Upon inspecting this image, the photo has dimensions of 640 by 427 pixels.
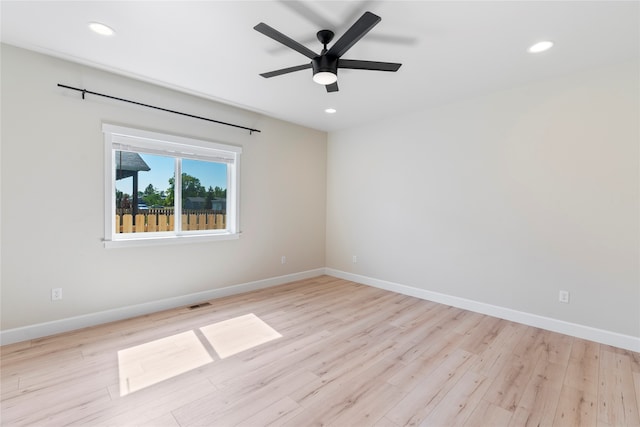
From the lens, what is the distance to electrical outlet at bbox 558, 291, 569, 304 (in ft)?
9.49

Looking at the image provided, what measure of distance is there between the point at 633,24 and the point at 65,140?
4877 millimetres

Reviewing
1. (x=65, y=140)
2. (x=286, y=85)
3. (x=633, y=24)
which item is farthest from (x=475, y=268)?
(x=65, y=140)

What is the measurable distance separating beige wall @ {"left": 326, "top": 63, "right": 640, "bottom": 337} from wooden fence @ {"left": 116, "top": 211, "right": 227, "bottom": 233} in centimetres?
239

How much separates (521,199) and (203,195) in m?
3.91

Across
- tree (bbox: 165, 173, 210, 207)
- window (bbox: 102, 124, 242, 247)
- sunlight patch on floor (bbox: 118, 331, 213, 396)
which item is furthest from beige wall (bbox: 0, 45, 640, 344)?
sunlight patch on floor (bbox: 118, 331, 213, 396)

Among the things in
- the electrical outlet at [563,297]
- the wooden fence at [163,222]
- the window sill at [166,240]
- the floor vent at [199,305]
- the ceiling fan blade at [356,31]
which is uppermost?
the ceiling fan blade at [356,31]

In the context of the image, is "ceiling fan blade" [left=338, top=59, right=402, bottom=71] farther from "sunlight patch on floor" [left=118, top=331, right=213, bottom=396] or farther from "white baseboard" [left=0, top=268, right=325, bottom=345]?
"white baseboard" [left=0, top=268, right=325, bottom=345]

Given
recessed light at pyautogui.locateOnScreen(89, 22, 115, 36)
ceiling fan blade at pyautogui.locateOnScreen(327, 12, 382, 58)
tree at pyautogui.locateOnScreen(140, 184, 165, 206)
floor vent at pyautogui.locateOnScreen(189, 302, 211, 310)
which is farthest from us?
floor vent at pyautogui.locateOnScreen(189, 302, 211, 310)

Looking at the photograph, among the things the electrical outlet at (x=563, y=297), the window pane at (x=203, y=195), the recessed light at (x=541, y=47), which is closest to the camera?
the recessed light at (x=541, y=47)

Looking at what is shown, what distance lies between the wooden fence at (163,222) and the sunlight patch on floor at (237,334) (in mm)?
1373

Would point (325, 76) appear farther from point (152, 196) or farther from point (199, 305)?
point (199, 305)

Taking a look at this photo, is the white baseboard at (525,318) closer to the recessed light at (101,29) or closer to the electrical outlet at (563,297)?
the electrical outlet at (563,297)

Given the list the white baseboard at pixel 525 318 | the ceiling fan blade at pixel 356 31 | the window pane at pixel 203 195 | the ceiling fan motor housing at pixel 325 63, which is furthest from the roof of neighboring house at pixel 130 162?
the white baseboard at pixel 525 318

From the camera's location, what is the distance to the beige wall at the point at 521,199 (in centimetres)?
265
